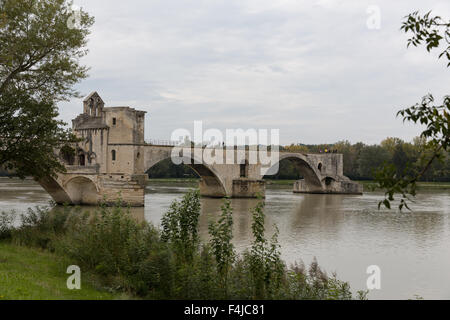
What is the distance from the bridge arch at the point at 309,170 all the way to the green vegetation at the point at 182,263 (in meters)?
41.1

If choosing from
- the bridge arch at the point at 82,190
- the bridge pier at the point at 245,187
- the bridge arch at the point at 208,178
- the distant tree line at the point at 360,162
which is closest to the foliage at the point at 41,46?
the bridge arch at the point at 82,190

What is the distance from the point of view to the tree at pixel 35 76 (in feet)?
40.3

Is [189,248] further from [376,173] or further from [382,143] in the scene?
[382,143]

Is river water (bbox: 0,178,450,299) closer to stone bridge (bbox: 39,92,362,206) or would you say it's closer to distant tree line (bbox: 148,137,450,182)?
stone bridge (bbox: 39,92,362,206)

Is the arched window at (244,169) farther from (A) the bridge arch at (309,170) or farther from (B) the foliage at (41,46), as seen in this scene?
(B) the foliage at (41,46)

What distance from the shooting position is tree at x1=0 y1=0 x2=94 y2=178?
40.3ft

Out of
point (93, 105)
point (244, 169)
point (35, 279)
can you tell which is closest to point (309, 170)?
point (244, 169)

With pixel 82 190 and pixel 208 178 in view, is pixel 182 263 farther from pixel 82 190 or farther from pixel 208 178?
pixel 208 178

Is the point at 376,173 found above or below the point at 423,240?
above

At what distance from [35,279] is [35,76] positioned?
8.11 meters

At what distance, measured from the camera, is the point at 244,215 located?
2620 centimetres

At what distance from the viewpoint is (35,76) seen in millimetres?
14047

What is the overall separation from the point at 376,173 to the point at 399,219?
23.5 metres
